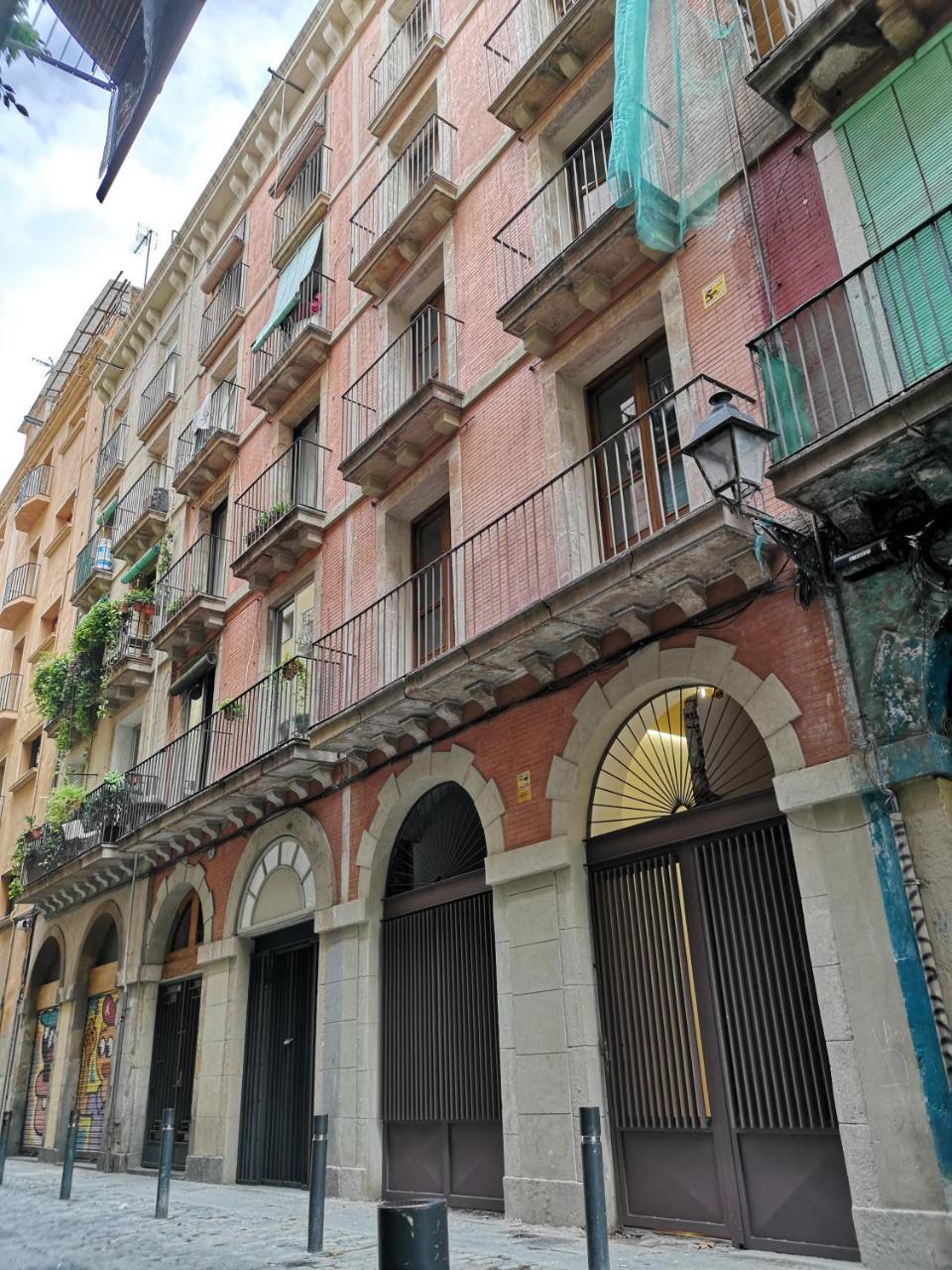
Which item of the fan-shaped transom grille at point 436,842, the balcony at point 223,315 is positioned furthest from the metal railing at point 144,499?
the fan-shaped transom grille at point 436,842

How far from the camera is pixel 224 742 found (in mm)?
14961

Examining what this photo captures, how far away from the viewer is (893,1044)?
240 inches

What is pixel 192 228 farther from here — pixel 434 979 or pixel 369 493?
pixel 434 979

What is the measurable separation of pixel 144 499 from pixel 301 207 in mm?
7491

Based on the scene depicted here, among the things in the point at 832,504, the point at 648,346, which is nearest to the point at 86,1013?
the point at 648,346

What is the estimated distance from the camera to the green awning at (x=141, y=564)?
20688 millimetres

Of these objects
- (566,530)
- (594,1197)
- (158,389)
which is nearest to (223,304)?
(158,389)

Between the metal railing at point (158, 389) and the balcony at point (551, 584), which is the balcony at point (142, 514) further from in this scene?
the balcony at point (551, 584)

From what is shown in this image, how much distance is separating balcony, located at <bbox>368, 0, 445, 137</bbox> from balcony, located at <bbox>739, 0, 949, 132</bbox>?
8344 millimetres

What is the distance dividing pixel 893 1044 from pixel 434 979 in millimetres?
5415

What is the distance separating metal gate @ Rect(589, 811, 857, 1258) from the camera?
674cm

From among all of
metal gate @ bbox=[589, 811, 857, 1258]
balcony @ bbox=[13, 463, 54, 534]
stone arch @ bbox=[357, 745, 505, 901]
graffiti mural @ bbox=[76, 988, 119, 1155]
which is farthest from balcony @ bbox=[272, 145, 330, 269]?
balcony @ bbox=[13, 463, 54, 534]

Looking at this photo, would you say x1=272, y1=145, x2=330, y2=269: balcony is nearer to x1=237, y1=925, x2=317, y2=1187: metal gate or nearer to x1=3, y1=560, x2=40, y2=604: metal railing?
x1=237, y1=925, x2=317, y2=1187: metal gate

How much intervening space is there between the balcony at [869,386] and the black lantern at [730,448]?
0.21 metres
